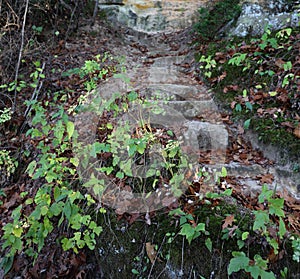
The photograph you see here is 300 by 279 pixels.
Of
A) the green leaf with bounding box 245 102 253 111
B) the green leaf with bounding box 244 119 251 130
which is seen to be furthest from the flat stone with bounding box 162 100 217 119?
the green leaf with bounding box 244 119 251 130

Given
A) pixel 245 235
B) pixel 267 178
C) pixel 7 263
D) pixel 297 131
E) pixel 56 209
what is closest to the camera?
pixel 245 235

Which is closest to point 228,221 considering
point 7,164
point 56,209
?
point 56,209

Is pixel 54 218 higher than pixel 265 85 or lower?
lower

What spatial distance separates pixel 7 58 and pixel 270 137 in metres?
4.45

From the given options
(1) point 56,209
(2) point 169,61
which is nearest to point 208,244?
(1) point 56,209

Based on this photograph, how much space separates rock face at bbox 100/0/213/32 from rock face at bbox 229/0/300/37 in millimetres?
4060

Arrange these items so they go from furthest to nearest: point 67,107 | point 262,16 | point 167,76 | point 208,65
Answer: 1. point 167,76
2. point 262,16
3. point 208,65
4. point 67,107

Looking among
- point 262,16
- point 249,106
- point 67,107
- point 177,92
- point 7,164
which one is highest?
point 262,16

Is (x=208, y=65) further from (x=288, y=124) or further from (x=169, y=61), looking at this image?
(x=169, y=61)

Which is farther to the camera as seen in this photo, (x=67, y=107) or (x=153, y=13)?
(x=153, y=13)

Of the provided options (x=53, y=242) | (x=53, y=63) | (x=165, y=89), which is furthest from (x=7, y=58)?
(x=53, y=242)

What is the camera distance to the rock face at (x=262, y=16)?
466cm

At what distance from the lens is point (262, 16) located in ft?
16.3

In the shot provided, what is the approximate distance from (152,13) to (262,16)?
18.4 ft
